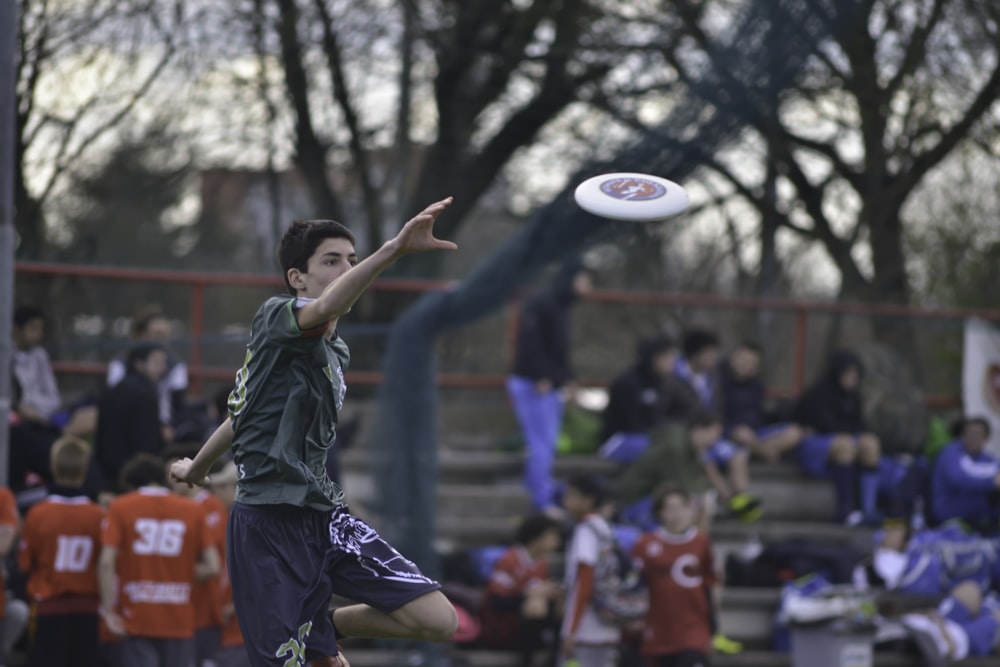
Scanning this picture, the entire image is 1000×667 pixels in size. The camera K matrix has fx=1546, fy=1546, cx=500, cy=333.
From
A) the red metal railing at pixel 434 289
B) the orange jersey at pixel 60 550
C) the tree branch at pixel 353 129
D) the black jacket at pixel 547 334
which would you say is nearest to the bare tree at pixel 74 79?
the red metal railing at pixel 434 289

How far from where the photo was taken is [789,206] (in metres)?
17.2

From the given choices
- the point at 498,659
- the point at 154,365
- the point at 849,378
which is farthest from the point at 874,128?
the point at 154,365

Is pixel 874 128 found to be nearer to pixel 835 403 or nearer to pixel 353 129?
pixel 835 403

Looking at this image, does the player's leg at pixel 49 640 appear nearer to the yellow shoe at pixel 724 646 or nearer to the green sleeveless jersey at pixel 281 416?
the green sleeveless jersey at pixel 281 416

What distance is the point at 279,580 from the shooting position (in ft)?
18.1

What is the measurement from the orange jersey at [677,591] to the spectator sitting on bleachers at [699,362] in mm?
2293

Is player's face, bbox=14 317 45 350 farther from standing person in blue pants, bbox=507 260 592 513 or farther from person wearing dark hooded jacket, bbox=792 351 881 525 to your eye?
person wearing dark hooded jacket, bbox=792 351 881 525

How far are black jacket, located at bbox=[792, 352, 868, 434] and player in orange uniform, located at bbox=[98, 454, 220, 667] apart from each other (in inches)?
250

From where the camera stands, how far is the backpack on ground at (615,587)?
10.4 metres

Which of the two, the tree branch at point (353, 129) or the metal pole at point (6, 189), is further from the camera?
the tree branch at point (353, 129)

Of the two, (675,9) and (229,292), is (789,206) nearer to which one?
(675,9)

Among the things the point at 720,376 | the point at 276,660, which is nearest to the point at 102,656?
the point at 276,660

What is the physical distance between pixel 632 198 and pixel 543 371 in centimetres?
583

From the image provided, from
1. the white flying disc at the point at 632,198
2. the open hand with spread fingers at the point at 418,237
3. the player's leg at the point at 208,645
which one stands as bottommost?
the player's leg at the point at 208,645
